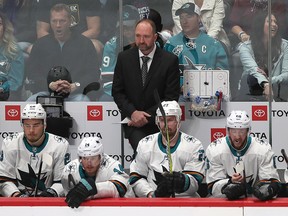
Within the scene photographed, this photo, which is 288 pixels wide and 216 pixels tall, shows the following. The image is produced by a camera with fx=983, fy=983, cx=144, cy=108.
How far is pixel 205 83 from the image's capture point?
29.1ft

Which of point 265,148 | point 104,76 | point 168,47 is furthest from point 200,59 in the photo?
point 265,148

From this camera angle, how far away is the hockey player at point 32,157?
301 inches

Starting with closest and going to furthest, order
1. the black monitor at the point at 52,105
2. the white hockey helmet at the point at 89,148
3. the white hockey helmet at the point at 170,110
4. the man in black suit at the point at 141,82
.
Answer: the white hockey helmet at the point at 89,148
the white hockey helmet at the point at 170,110
the man in black suit at the point at 141,82
the black monitor at the point at 52,105

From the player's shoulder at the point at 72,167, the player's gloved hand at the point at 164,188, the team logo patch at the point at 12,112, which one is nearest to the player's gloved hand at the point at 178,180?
the player's gloved hand at the point at 164,188

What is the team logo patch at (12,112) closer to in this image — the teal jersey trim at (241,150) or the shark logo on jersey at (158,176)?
the shark logo on jersey at (158,176)

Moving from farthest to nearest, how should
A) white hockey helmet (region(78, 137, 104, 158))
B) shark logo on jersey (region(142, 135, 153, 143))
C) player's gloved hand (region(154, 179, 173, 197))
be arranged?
1. shark logo on jersey (region(142, 135, 153, 143))
2. white hockey helmet (region(78, 137, 104, 158))
3. player's gloved hand (region(154, 179, 173, 197))

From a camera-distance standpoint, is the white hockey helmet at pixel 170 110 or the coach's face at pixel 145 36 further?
the coach's face at pixel 145 36

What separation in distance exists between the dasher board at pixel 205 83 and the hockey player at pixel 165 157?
1166 millimetres

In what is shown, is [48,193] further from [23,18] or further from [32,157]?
[23,18]

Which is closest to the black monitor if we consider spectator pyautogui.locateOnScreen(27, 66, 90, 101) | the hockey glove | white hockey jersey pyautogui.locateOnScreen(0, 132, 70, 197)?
spectator pyautogui.locateOnScreen(27, 66, 90, 101)

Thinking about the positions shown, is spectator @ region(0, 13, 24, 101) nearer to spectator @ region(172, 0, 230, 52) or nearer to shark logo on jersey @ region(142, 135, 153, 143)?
spectator @ region(172, 0, 230, 52)

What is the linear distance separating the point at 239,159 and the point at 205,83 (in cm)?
145

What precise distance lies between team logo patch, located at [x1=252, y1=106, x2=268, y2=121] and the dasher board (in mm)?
277

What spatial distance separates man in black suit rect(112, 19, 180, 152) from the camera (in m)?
8.33
